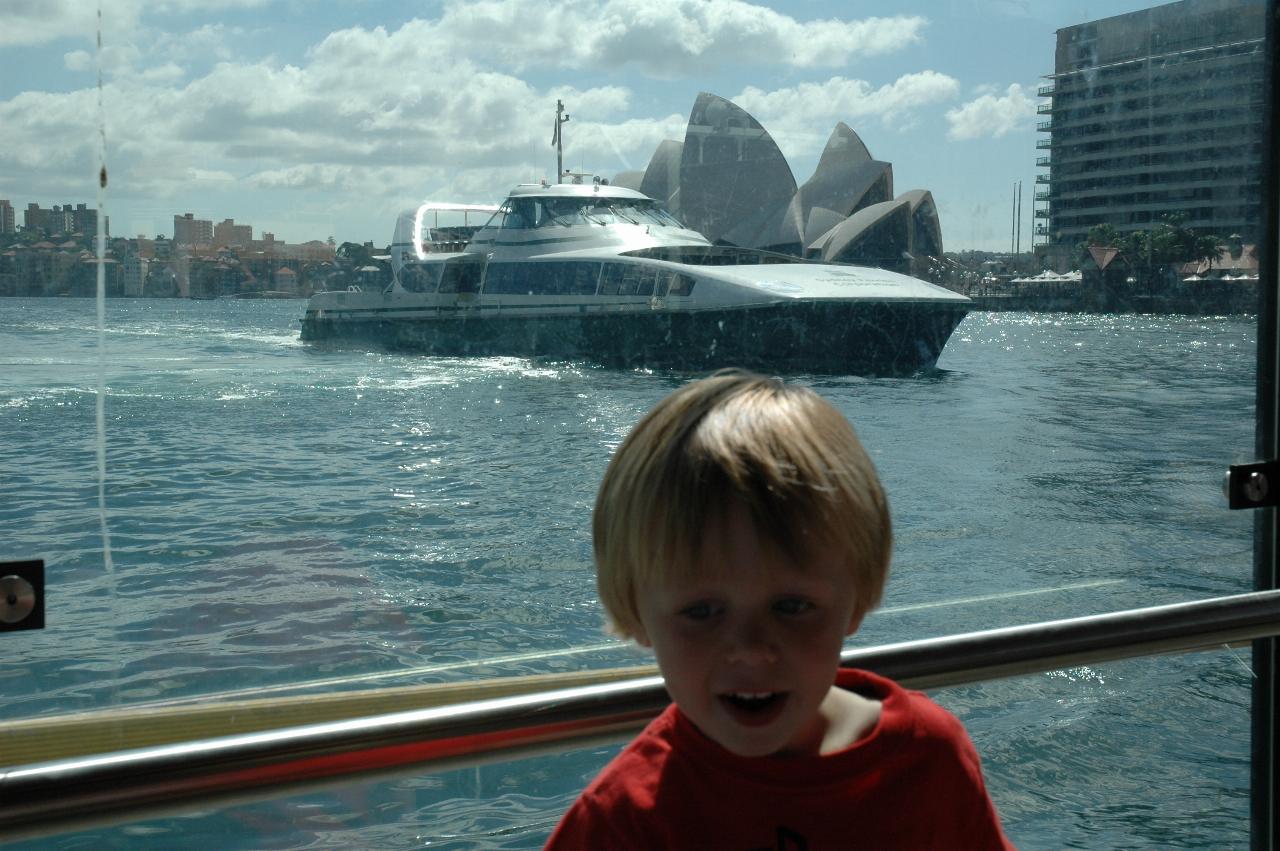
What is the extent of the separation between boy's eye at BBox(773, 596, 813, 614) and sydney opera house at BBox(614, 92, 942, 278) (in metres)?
1.45

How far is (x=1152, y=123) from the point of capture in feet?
5.13

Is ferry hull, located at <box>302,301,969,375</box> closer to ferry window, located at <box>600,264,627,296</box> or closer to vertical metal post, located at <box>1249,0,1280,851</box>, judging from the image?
ferry window, located at <box>600,264,627,296</box>

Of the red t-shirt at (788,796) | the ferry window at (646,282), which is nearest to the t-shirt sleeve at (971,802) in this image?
the red t-shirt at (788,796)

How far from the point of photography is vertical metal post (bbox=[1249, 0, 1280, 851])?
102 cm

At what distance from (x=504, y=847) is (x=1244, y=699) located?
166cm

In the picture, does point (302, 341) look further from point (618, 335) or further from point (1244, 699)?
point (1244, 699)

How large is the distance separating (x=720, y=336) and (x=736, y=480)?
304 centimetres

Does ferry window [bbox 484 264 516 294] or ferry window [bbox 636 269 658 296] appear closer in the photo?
ferry window [bbox 636 269 658 296]

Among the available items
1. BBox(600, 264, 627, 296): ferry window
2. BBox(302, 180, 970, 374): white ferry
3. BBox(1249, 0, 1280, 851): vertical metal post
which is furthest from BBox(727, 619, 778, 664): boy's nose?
→ BBox(600, 264, 627, 296): ferry window

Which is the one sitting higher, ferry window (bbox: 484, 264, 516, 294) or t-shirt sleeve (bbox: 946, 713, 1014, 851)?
ferry window (bbox: 484, 264, 516, 294)

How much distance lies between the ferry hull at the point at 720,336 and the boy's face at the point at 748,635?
2.30m

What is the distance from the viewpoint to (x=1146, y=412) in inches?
196

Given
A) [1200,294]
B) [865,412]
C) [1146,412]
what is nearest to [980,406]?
[865,412]

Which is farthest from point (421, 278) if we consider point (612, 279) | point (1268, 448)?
point (1268, 448)
